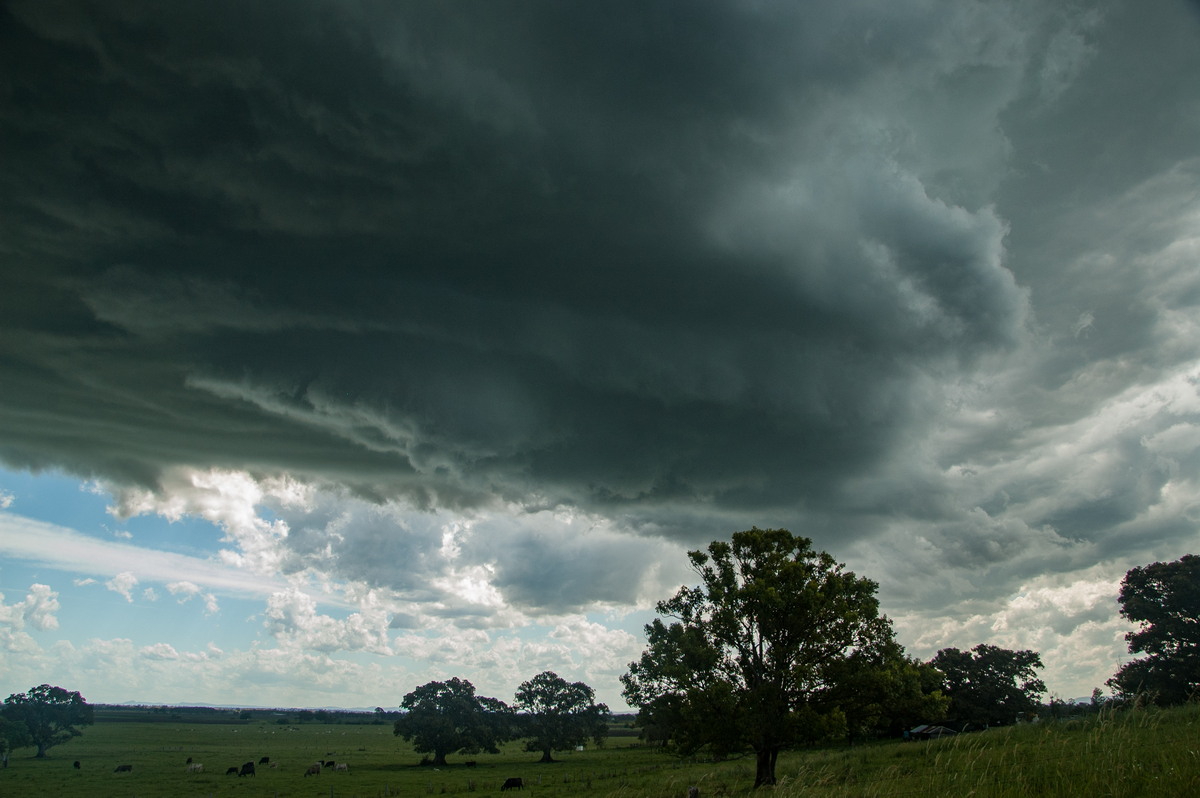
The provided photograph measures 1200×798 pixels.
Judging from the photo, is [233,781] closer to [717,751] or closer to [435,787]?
[435,787]

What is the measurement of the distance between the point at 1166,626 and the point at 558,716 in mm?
82482

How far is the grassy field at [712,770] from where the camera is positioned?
9.48 metres

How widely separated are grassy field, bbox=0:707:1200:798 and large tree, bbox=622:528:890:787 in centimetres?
252

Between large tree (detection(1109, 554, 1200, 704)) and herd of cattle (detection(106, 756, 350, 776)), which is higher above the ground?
large tree (detection(1109, 554, 1200, 704))

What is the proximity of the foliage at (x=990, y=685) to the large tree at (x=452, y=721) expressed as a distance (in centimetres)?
7087

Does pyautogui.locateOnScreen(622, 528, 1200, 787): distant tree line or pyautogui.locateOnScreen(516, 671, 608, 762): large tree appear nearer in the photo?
pyautogui.locateOnScreen(622, 528, 1200, 787): distant tree line

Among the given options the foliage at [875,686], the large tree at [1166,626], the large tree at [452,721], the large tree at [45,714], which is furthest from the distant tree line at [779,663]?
the large tree at [45,714]

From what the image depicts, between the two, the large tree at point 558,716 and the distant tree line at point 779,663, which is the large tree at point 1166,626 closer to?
the distant tree line at point 779,663

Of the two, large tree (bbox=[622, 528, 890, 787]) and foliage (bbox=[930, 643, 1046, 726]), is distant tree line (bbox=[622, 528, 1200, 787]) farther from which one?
foliage (bbox=[930, 643, 1046, 726])

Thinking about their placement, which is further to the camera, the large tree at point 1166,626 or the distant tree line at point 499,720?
the distant tree line at point 499,720

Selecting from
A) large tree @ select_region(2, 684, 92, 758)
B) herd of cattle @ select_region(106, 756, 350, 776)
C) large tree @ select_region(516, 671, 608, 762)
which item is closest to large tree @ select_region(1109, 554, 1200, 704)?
large tree @ select_region(516, 671, 608, 762)

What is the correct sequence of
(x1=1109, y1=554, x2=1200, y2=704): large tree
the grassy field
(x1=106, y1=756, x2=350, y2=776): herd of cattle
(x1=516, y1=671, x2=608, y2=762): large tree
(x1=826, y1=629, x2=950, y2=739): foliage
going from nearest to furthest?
the grassy field < (x1=826, y1=629, x2=950, y2=739): foliage < (x1=1109, y1=554, x2=1200, y2=704): large tree < (x1=106, y1=756, x2=350, y2=776): herd of cattle < (x1=516, y1=671, x2=608, y2=762): large tree

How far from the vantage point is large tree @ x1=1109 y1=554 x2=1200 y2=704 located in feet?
216

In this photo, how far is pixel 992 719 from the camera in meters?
83.1
